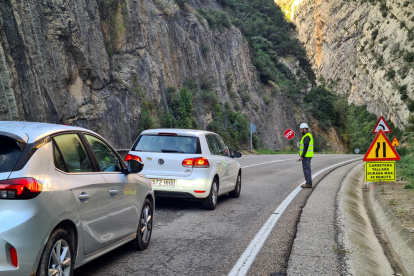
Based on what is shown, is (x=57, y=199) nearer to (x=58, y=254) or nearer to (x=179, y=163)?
(x=58, y=254)

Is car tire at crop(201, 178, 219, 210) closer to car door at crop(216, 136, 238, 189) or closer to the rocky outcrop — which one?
car door at crop(216, 136, 238, 189)

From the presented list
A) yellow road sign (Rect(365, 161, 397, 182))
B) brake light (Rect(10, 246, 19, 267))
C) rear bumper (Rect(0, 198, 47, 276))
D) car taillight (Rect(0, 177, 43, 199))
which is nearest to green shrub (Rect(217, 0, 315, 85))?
yellow road sign (Rect(365, 161, 397, 182))

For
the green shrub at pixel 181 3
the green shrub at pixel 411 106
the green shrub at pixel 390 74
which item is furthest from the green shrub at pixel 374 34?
the green shrub at pixel 181 3

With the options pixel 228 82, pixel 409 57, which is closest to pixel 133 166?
pixel 228 82

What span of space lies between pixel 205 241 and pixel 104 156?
2.24 metres

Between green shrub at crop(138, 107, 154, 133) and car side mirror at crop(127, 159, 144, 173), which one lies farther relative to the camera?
green shrub at crop(138, 107, 154, 133)

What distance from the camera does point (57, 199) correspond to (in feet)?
12.7

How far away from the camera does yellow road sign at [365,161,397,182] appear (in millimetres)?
11977

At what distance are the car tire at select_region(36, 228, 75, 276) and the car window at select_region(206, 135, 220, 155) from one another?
606 cm

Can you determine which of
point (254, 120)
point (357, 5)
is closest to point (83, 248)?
point (254, 120)

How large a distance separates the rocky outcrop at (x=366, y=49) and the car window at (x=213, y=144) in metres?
57.3

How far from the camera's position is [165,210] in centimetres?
929

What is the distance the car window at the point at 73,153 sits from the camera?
432 centimetres

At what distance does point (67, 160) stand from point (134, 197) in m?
1.61
